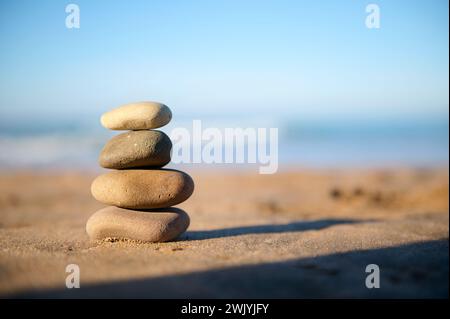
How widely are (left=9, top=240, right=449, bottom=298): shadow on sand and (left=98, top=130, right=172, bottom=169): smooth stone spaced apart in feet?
7.09

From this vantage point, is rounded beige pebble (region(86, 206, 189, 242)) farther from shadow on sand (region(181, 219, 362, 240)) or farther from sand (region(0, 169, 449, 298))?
shadow on sand (region(181, 219, 362, 240))

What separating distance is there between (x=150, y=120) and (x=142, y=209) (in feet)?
4.09

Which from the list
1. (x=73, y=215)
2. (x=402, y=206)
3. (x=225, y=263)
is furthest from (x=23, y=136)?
(x=225, y=263)

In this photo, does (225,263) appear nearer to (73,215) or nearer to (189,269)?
(189,269)

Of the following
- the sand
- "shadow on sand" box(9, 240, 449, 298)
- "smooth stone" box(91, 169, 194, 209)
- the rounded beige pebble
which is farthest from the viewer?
"smooth stone" box(91, 169, 194, 209)

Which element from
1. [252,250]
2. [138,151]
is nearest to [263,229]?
[252,250]

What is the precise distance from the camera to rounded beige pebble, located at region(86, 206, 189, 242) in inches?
211

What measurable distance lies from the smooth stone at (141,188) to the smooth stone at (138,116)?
65 cm

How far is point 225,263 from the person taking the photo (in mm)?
4254

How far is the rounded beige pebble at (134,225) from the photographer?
537 centimetres
